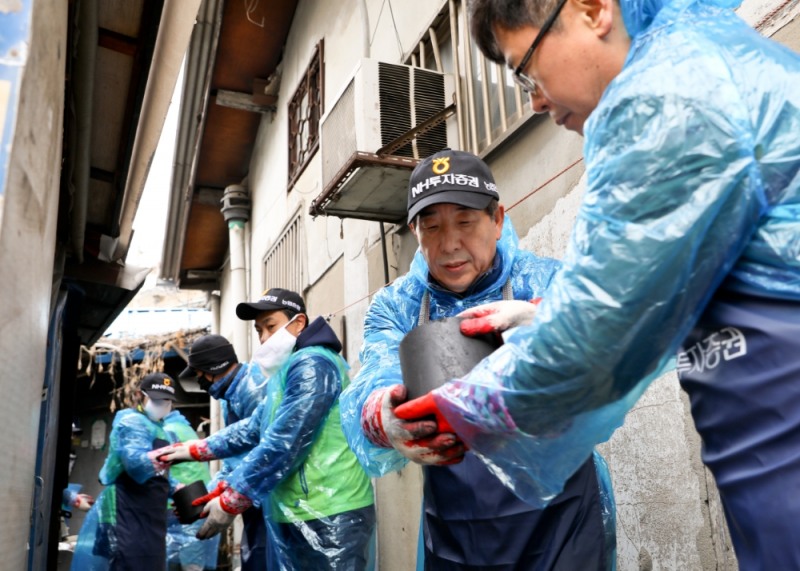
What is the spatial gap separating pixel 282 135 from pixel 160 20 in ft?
22.3

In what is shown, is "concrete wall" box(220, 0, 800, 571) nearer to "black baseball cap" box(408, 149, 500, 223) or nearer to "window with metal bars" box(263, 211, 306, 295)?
"window with metal bars" box(263, 211, 306, 295)

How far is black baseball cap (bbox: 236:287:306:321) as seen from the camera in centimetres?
395

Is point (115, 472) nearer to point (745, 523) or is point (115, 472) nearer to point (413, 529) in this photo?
point (413, 529)

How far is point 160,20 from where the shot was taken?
2250 mm

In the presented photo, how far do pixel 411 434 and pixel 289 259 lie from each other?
7116 millimetres

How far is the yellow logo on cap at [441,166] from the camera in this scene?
1989 mm

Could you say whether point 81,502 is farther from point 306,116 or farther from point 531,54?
point 531,54

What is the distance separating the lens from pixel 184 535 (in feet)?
24.2

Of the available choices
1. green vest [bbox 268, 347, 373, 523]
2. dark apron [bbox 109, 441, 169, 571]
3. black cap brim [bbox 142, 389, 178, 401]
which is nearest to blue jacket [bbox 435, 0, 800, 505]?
green vest [bbox 268, 347, 373, 523]

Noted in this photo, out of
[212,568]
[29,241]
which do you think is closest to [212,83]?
[212,568]

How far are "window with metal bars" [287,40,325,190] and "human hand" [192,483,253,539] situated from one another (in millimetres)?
4381

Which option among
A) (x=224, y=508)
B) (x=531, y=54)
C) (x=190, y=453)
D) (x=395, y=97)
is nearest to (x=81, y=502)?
(x=190, y=453)

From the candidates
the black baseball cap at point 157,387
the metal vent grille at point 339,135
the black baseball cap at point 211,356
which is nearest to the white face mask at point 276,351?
the black baseball cap at point 211,356

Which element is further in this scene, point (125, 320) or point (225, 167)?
point (125, 320)
